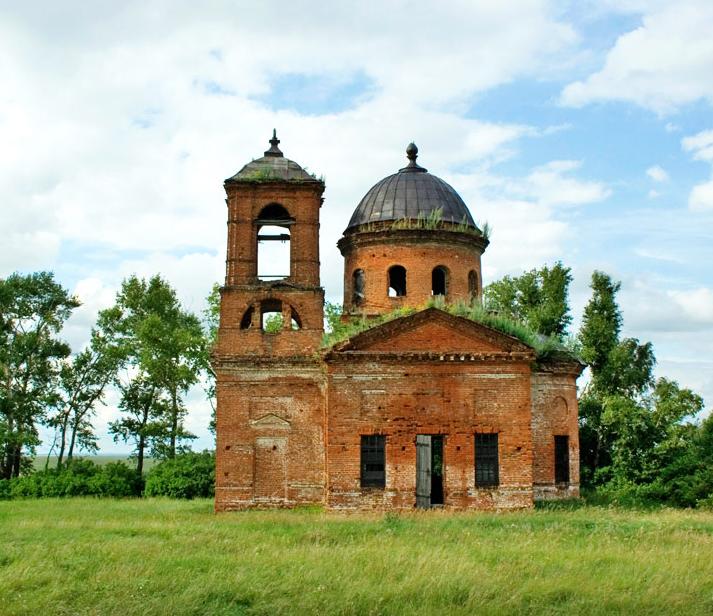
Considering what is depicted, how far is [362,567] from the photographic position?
11820 mm

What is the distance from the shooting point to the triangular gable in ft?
62.5

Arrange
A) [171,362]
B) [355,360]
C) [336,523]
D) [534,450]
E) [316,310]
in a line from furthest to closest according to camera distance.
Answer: [171,362] < [534,450] < [316,310] < [355,360] < [336,523]

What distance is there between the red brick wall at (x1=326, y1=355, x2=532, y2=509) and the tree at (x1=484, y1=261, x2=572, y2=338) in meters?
13.2

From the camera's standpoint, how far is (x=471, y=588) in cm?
1081

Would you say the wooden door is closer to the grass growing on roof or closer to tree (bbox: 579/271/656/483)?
the grass growing on roof

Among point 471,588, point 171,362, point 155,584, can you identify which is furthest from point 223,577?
point 171,362

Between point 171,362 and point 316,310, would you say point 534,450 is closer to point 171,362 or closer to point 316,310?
point 316,310

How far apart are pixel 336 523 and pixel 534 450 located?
767 cm

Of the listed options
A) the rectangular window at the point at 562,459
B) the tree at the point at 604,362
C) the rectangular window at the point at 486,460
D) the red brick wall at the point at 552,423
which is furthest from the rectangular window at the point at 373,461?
the tree at the point at 604,362

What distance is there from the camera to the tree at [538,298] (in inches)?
1270

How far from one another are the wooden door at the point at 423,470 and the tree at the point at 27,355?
17.1 metres

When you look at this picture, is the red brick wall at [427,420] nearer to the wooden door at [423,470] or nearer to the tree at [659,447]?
the wooden door at [423,470]

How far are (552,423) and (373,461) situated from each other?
620 cm

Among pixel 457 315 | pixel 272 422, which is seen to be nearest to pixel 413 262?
pixel 457 315
